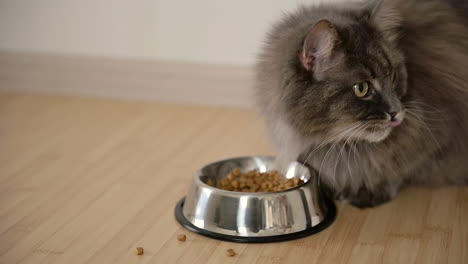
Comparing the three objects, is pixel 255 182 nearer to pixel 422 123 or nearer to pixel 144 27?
pixel 422 123

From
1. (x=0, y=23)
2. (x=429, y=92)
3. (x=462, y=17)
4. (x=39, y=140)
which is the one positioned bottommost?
(x=39, y=140)

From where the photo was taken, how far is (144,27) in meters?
3.08

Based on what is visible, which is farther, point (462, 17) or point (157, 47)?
point (157, 47)

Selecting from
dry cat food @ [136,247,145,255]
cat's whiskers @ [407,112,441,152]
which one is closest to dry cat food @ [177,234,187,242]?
dry cat food @ [136,247,145,255]

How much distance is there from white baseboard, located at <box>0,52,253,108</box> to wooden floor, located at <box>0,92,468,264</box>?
0.29 feet

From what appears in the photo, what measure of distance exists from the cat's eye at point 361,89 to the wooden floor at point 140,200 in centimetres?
40

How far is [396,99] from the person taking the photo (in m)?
1.84

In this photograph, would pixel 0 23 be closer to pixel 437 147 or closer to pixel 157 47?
pixel 157 47

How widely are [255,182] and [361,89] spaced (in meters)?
0.47

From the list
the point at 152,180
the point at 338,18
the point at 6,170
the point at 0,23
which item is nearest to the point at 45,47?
the point at 0,23

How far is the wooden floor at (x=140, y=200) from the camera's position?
1.82 meters

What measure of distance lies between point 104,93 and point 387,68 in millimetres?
1737

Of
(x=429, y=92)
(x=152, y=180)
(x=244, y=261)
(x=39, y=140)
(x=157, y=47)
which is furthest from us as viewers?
(x=157, y=47)

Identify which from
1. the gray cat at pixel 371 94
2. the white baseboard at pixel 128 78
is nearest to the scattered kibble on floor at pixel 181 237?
the gray cat at pixel 371 94
